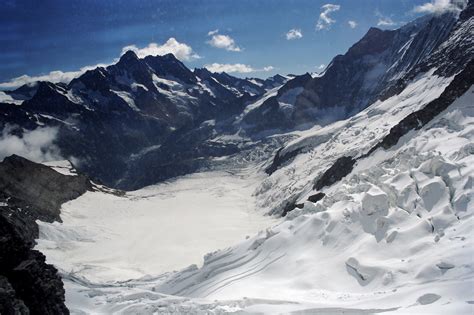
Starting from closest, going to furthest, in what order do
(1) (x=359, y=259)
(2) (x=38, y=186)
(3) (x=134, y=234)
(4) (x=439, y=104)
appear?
(1) (x=359, y=259) < (4) (x=439, y=104) < (3) (x=134, y=234) < (2) (x=38, y=186)

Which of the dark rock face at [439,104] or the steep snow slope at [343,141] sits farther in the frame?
the steep snow slope at [343,141]

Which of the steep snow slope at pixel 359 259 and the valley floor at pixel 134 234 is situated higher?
the valley floor at pixel 134 234

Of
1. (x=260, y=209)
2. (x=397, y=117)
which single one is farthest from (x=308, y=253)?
(x=260, y=209)

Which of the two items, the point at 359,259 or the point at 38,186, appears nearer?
the point at 359,259

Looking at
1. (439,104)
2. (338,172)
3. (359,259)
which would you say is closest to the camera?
(359,259)

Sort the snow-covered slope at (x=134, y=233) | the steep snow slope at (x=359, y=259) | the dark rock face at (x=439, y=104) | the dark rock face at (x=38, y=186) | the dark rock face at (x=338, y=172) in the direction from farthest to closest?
1. the dark rock face at (x=38, y=186)
2. the dark rock face at (x=338, y=172)
3. the snow-covered slope at (x=134, y=233)
4. the dark rock face at (x=439, y=104)
5. the steep snow slope at (x=359, y=259)

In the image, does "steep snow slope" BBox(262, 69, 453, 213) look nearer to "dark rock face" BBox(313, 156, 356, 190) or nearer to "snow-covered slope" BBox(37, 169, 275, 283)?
"dark rock face" BBox(313, 156, 356, 190)

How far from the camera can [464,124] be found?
68.9m

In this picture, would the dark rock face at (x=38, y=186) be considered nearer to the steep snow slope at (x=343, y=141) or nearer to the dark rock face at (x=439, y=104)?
the steep snow slope at (x=343, y=141)

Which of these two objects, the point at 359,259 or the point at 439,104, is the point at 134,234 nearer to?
the point at 439,104

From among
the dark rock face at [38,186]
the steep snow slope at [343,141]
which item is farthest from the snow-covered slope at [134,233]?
the steep snow slope at [343,141]

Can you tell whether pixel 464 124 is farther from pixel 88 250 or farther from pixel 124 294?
pixel 88 250

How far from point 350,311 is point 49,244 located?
3752 inches

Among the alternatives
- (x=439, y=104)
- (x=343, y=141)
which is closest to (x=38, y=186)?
(x=343, y=141)
